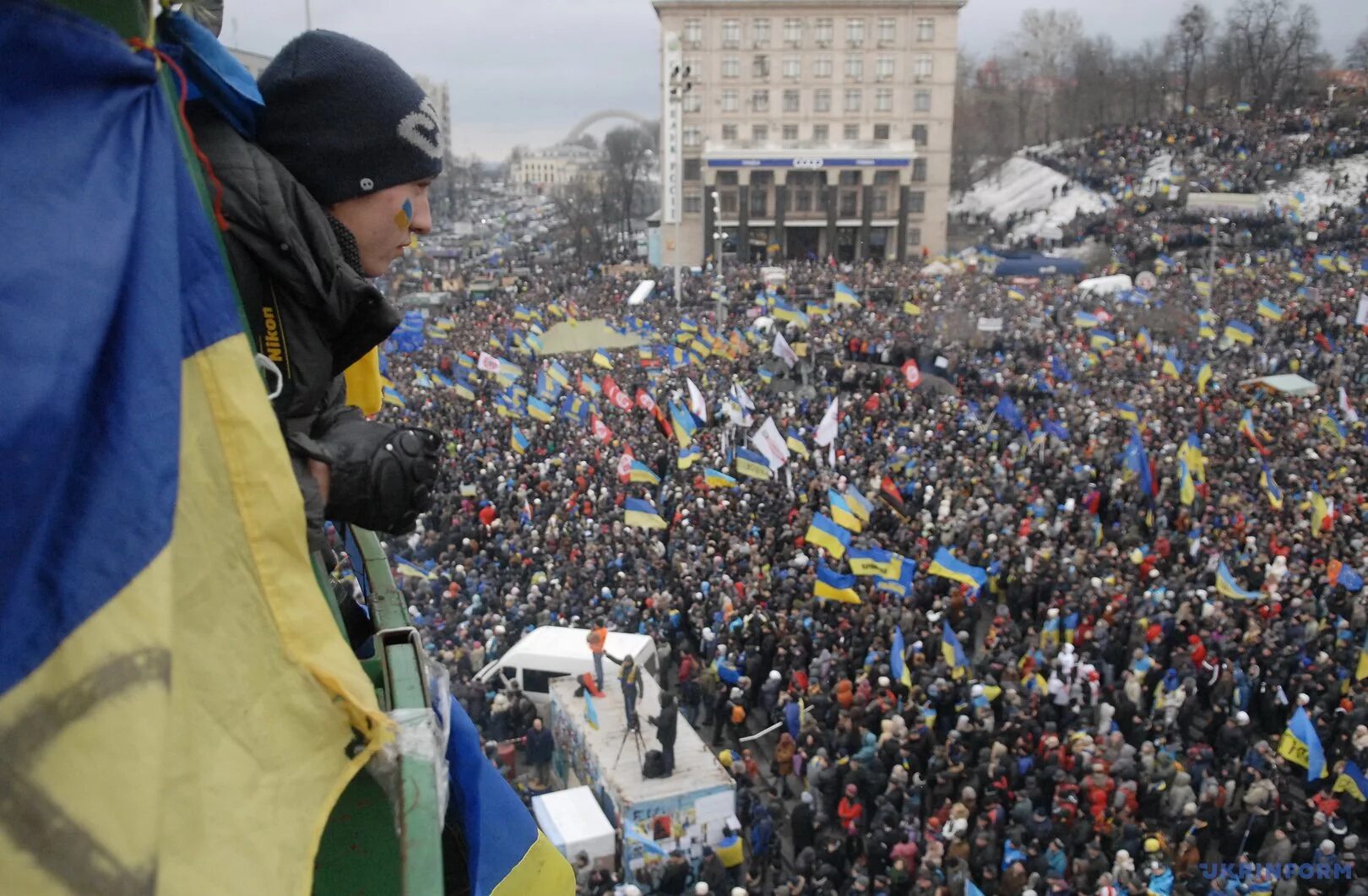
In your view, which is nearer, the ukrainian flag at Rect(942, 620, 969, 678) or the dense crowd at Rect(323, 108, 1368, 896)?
the dense crowd at Rect(323, 108, 1368, 896)

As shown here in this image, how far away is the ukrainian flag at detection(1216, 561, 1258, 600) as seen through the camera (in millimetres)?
13521

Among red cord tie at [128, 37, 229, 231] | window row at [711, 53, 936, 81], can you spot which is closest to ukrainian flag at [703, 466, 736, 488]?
red cord tie at [128, 37, 229, 231]

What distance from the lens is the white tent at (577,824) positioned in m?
8.86

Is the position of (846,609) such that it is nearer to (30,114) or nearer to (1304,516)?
(1304,516)

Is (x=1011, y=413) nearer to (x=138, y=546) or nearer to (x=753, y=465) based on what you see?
(x=753, y=465)

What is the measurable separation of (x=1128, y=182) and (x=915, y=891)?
54895 mm

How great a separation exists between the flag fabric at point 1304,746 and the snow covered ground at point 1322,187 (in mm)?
44146

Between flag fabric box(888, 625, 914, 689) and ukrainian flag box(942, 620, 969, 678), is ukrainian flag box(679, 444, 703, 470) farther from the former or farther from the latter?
ukrainian flag box(942, 620, 969, 678)

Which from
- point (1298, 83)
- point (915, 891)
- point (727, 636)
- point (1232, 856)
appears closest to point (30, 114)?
point (915, 891)

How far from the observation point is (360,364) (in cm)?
236

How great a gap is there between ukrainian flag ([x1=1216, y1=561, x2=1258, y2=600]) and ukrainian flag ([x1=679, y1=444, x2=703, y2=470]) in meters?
8.29

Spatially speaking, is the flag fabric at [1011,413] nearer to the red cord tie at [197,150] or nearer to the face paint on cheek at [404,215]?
the face paint on cheek at [404,215]

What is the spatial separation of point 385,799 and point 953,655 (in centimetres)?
1103

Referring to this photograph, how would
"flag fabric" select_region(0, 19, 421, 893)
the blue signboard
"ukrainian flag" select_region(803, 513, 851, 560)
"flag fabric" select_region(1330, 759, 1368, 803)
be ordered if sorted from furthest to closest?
the blue signboard → "ukrainian flag" select_region(803, 513, 851, 560) → "flag fabric" select_region(1330, 759, 1368, 803) → "flag fabric" select_region(0, 19, 421, 893)
